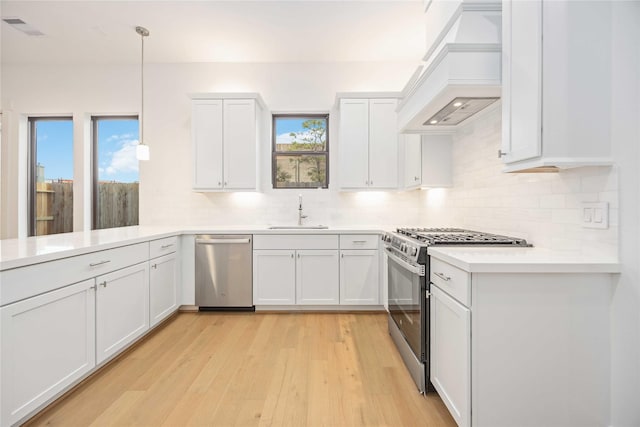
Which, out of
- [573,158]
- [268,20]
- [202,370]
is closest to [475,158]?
[573,158]

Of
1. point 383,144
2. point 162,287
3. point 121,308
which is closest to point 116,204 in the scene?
point 162,287

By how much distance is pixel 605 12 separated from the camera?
1.42m

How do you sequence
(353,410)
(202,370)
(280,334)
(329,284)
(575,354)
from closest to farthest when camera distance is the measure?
(575,354) < (353,410) < (202,370) < (280,334) < (329,284)

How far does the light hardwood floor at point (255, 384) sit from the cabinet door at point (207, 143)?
5.44 ft

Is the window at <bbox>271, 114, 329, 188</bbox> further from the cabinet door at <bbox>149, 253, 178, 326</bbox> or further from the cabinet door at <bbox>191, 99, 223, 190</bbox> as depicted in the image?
the cabinet door at <bbox>149, 253, 178, 326</bbox>

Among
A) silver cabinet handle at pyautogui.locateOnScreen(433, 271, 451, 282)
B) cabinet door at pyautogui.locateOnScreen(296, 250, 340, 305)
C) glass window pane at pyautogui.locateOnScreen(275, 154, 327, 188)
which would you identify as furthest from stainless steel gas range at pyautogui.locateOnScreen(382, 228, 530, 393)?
glass window pane at pyautogui.locateOnScreen(275, 154, 327, 188)

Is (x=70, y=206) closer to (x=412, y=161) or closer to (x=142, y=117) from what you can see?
(x=142, y=117)

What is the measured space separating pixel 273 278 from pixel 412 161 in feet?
6.31

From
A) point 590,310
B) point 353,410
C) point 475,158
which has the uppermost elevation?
point 475,158

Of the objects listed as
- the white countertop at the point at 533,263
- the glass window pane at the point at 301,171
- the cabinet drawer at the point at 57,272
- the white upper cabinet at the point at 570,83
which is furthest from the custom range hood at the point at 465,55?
the cabinet drawer at the point at 57,272

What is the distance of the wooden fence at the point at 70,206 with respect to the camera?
4.16m

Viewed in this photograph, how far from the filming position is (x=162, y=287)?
3027mm

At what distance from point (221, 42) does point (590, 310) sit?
3873 mm

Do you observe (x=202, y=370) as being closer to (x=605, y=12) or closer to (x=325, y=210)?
(x=325, y=210)
